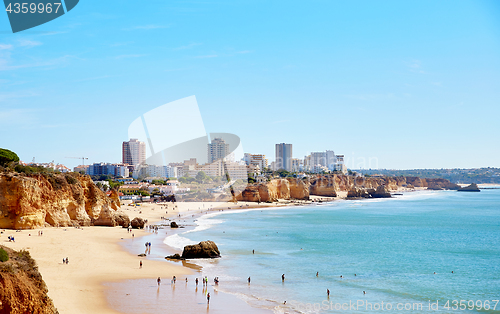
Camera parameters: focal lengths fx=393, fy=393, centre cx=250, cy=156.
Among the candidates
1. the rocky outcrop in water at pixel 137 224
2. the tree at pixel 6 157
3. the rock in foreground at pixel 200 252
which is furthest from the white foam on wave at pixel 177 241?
the tree at pixel 6 157

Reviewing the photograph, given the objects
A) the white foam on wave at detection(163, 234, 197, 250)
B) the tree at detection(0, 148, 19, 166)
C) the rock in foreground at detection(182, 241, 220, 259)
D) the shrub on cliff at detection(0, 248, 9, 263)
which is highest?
the tree at detection(0, 148, 19, 166)

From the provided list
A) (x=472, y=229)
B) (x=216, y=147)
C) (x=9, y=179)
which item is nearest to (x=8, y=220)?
(x=9, y=179)

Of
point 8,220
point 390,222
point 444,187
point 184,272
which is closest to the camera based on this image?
point 184,272

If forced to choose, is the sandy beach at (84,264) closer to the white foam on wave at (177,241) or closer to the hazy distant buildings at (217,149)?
the white foam on wave at (177,241)

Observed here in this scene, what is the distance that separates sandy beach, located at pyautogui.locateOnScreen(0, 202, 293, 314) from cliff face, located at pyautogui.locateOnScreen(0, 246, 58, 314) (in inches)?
207

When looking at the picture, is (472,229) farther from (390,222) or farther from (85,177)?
(85,177)

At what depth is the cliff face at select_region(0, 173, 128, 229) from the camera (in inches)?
1108

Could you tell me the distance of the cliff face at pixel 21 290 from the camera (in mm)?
8625

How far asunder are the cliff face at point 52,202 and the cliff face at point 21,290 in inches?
837

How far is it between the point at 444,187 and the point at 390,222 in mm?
144901

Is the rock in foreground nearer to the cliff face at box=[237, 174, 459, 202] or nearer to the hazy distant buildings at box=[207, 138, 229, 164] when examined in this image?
the cliff face at box=[237, 174, 459, 202]

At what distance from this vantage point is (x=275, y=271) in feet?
76.1

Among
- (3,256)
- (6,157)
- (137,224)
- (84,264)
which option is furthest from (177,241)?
(3,256)

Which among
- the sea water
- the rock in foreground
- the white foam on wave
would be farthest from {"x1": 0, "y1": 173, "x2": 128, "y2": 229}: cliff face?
the rock in foreground
